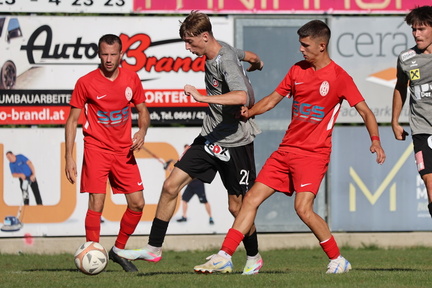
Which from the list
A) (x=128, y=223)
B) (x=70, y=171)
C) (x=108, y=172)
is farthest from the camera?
(x=128, y=223)

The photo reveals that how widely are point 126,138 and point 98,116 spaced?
1.22 feet

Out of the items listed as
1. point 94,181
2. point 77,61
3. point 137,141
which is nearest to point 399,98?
point 137,141

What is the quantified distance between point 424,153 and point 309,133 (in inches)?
46.0

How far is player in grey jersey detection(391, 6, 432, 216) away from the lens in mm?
9109

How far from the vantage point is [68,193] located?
1395cm

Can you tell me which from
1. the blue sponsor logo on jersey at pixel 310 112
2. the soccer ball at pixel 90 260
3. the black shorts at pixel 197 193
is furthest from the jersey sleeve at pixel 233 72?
the black shorts at pixel 197 193

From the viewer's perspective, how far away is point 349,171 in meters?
14.3

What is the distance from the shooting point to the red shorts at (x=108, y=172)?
1023 centimetres

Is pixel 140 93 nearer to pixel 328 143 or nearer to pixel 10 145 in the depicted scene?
pixel 328 143

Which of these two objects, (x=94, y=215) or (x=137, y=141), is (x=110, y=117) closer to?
(x=137, y=141)

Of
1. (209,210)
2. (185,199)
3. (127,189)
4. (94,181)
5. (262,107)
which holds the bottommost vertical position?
(209,210)

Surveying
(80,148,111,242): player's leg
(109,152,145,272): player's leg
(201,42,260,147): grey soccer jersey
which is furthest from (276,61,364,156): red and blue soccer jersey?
Result: (80,148,111,242): player's leg

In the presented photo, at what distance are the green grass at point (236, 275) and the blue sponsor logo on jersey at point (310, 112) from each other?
1.37 m

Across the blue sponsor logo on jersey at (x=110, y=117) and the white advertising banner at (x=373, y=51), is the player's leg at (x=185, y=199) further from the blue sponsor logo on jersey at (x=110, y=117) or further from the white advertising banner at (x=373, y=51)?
the blue sponsor logo on jersey at (x=110, y=117)
